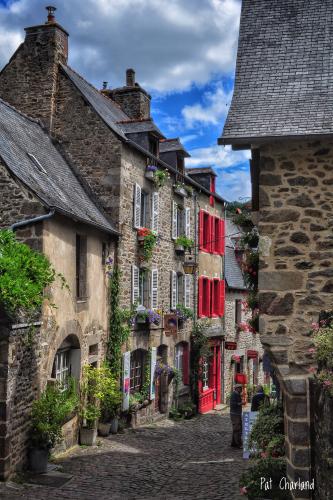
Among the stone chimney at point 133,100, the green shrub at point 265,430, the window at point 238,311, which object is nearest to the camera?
the green shrub at point 265,430

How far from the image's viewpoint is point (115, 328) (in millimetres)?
14898

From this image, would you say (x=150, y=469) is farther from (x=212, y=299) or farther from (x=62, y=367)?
(x=212, y=299)

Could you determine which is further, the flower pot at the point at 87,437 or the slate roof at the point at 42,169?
the flower pot at the point at 87,437

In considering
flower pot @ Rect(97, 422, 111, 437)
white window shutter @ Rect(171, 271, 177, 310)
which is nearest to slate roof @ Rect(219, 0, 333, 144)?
flower pot @ Rect(97, 422, 111, 437)

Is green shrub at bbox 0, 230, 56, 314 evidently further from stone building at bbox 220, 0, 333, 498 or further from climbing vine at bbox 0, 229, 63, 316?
stone building at bbox 220, 0, 333, 498

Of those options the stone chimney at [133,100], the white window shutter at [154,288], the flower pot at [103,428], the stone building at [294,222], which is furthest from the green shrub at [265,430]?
the stone chimney at [133,100]

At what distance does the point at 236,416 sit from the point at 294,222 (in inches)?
271

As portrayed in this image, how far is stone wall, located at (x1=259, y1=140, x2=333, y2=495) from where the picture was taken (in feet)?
24.7

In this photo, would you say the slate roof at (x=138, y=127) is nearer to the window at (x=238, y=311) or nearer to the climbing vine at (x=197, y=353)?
the climbing vine at (x=197, y=353)

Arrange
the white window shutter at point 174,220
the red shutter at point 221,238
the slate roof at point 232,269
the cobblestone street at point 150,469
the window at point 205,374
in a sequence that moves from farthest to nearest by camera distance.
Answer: the slate roof at point 232,269 < the red shutter at point 221,238 < the window at point 205,374 < the white window shutter at point 174,220 < the cobblestone street at point 150,469

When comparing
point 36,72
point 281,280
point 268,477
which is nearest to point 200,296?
point 36,72

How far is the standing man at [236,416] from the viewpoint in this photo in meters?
13.3

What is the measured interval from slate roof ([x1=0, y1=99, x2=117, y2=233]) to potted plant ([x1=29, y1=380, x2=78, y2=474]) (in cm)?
345

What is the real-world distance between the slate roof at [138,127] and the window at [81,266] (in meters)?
4.53
